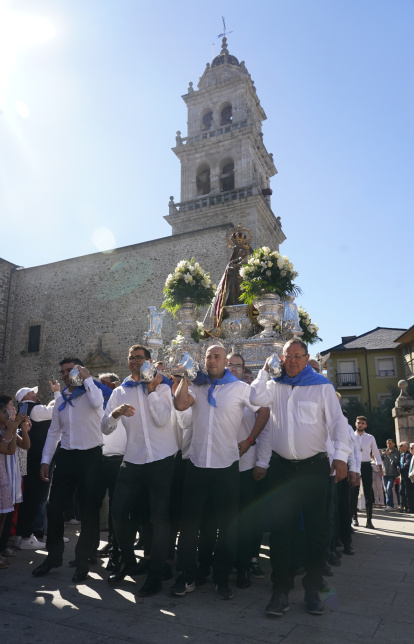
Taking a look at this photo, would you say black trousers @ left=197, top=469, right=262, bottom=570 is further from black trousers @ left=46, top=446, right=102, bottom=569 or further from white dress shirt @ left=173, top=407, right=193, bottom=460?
black trousers @ left=46, top=446, right=102, bottom=569

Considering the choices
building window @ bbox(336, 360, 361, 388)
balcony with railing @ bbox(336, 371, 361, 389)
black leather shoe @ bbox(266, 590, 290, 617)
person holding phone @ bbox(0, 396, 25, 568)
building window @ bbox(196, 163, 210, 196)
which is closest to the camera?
black leather shoe @ bbox(266, 590, 290, 617)

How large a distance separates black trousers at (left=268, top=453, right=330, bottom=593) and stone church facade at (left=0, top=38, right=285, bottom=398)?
60.1 ft

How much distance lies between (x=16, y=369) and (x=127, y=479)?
24.7 m

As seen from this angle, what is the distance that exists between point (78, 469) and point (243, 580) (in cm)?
169

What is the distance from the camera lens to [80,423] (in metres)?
4.19

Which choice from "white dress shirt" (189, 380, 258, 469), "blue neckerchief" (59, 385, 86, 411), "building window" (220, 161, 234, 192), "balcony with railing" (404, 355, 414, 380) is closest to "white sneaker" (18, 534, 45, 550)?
"blue neckerchief" (59, 385, 86, 411)

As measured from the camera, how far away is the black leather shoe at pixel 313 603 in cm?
305

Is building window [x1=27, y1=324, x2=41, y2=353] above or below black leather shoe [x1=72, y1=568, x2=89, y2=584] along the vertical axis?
above

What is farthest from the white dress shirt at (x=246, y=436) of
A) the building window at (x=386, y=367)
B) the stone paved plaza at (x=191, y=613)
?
the building window at (x=386, y=367)

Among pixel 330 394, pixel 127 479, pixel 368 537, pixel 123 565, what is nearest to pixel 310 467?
pixel 330 394

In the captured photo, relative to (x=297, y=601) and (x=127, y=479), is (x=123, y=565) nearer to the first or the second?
(x=127, y=479)

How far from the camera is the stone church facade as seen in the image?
23.3 meters

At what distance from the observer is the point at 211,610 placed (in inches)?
121

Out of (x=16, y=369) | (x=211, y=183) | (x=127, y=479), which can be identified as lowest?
(x=127, y=479)
